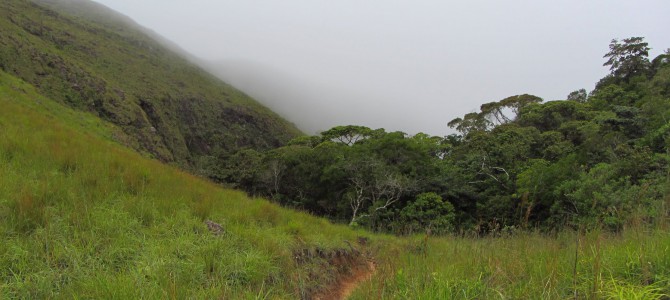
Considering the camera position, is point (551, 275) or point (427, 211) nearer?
point (551, 275)

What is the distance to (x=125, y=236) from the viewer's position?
3.66 m

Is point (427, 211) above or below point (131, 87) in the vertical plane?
above

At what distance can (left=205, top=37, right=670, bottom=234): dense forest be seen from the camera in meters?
16.4

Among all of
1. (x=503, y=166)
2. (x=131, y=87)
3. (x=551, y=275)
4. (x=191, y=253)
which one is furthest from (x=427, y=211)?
(x=131, y=87)

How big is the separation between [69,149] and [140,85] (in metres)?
69.1

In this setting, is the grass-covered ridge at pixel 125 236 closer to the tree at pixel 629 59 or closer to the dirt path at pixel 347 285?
the dirt path at pixel 347 285

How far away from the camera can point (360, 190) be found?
94.8ft

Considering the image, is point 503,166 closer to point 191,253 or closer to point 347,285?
point 347,285

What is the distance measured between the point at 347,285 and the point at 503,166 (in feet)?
87.6

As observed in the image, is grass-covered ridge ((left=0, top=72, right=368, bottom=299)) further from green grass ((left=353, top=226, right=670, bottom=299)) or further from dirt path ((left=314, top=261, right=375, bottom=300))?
green grass ((left=353, top=226, right=670, bottom=299))

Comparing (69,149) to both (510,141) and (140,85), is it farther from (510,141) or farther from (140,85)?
(140,85)

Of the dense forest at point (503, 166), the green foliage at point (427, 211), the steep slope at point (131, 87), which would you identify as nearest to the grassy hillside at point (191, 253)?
the dense forest at point (503, 166)

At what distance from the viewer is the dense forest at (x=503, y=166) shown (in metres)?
16.4

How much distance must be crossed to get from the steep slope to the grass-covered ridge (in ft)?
82.3
